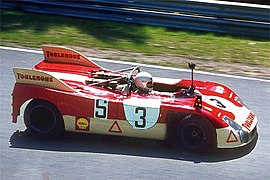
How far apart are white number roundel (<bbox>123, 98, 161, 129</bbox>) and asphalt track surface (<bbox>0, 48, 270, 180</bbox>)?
1.18ft

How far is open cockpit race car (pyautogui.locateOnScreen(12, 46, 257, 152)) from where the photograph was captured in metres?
9.27

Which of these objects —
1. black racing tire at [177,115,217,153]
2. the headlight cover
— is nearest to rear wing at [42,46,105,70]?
black racing tire at [177,115,217,153]

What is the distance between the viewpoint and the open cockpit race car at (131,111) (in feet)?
30.4

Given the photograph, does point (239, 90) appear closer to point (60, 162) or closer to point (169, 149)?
point (169, 149)

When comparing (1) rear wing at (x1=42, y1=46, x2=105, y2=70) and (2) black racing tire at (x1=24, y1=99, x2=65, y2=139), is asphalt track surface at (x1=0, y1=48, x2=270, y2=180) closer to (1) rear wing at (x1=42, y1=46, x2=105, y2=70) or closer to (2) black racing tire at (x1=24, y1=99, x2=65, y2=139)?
(2) black racing tire at (x1=24, y1=99, x2=65, y2=139)

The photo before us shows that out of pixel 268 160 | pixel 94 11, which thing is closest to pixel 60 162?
pixel 268 160

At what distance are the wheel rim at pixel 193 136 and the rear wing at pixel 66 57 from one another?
83.3 inches

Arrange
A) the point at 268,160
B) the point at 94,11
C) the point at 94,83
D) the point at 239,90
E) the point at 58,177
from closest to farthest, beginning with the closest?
the point at 58,177, the point at 268,160, the point at 94,83, the point at 239,90, the point at 94,11

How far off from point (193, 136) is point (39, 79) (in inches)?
83.7

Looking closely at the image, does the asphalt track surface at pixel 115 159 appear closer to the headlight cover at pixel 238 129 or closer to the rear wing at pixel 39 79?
the headlight cover at pixel 238 129

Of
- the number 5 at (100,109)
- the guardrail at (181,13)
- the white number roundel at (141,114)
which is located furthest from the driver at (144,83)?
the guardrail at (181,13)

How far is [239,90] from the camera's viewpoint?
11797 mm

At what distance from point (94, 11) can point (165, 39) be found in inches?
74.6

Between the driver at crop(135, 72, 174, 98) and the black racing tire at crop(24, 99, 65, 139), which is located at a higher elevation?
the driver at crop(135, 72, 174, 98)
